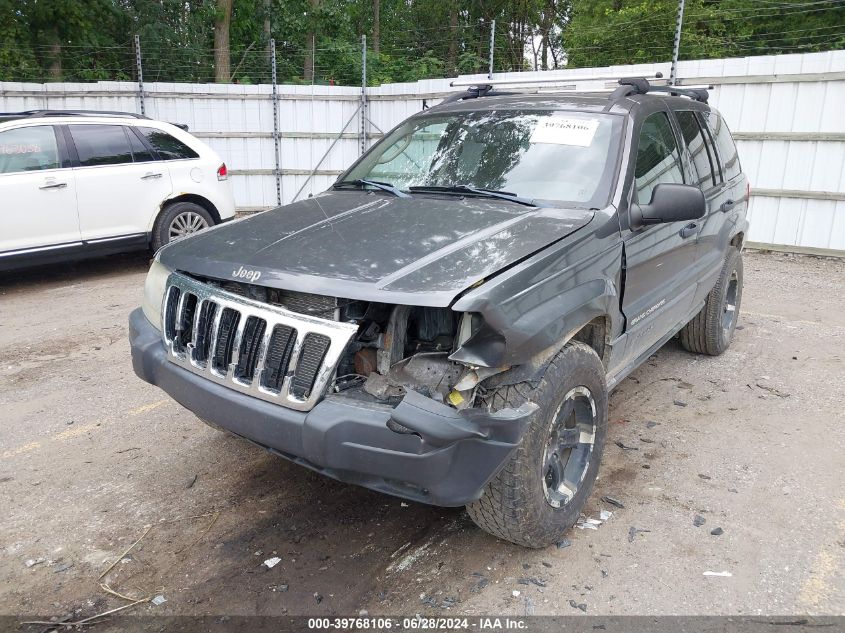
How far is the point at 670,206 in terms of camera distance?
3.39 m

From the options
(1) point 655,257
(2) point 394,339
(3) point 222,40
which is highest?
(3) point 222,40

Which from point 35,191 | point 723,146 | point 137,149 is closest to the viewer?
point 723,146

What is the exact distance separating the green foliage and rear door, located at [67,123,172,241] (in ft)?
30.5

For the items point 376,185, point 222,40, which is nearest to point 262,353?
point 376,185

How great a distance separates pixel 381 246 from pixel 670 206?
1.48 m

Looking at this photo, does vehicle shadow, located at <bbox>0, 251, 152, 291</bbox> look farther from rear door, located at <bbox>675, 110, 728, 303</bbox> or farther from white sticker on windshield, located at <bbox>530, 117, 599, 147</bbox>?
rear door, located at <bbox>675, 110, 728, 303</bbox>

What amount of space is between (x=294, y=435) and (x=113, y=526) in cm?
130

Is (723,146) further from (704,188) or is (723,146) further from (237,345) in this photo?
(237,345)

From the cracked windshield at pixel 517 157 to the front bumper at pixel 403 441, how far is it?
140cm

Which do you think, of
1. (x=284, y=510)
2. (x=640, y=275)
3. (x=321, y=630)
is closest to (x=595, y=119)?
(x=640, y=275)

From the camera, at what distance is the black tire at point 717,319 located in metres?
5.27

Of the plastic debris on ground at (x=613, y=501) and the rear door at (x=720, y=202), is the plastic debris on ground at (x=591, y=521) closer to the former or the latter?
the plastic debris on ground at (x=613, y=501)

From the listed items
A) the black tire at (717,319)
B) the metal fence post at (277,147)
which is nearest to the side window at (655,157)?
the black tire at (717,319)

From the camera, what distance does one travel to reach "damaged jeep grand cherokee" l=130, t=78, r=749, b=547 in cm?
248
